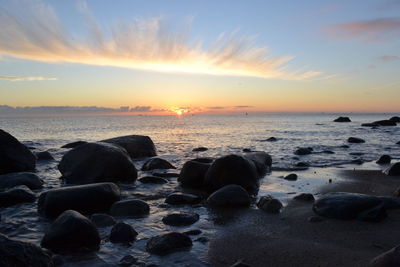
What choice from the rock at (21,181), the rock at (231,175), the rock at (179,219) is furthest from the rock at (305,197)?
the rock at (21,181)

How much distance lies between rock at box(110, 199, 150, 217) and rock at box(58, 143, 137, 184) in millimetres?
3265

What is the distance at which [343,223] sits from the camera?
228 inches

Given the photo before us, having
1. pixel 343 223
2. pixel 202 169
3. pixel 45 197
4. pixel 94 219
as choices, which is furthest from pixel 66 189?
pixel 343 223

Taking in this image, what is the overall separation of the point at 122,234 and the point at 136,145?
12.2 m

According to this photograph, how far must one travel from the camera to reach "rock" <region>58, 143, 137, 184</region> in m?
9.93

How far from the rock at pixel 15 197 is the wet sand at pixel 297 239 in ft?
16.3

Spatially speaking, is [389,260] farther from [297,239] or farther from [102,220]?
[102,220]

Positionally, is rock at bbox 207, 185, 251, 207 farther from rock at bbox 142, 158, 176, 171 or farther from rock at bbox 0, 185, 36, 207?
rock at bbox 142, 158, 176, 171

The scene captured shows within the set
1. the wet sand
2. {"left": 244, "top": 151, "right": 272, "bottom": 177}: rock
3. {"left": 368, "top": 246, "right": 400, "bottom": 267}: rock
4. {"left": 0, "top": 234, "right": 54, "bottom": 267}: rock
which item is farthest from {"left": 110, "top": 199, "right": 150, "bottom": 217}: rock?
{"left": 244, "top": 151, "right": 272, "bottom": 177}: rock

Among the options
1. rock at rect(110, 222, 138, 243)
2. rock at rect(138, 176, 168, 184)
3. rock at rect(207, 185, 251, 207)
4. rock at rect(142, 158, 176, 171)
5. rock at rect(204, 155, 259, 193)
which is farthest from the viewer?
rock at rect(142, 158, 176, 171)

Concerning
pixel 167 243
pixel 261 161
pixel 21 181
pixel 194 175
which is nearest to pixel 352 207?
pixel 167 243

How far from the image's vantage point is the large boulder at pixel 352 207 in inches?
235

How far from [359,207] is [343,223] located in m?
0.59

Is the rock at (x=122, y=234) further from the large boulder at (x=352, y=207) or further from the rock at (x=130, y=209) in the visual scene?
the large boulder at (x=352, y=207)
